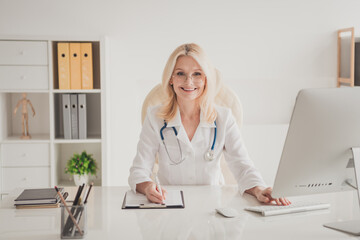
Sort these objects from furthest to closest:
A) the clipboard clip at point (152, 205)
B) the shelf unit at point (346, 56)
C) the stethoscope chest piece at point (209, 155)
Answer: the shelf unit at point (346, 56) → the stethoscope chest piece at point (209, 155) → the clipboard clip at point (152, 205)

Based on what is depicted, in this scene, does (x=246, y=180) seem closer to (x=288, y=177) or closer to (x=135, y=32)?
(x=288, y=177)

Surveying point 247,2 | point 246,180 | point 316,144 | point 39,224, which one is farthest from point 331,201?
point 247,2

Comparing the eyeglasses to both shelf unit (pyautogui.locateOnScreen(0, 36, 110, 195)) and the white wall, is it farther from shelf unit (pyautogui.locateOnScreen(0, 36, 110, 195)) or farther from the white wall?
the white wall

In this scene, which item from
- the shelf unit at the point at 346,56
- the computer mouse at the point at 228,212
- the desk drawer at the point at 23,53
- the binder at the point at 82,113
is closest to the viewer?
the computer mouse at the point at 228,212

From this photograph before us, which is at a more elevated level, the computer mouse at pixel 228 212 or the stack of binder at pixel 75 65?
the stack of binder at pixel 75 65

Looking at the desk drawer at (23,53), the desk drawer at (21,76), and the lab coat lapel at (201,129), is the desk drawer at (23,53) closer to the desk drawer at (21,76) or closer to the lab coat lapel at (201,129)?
the desk drawer at (21,76)

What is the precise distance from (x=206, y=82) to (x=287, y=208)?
78 centimetres

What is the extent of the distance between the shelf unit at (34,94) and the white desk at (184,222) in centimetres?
151

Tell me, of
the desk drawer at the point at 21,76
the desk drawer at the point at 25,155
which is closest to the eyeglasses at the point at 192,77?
the desk drawer at the point at 21,76

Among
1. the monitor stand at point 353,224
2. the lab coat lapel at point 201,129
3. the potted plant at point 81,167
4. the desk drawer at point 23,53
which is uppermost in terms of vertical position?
the desk drawer at point 23,53

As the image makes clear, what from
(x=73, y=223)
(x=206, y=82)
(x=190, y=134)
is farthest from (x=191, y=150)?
(x=73, y=223)

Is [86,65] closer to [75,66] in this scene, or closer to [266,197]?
[75,66]

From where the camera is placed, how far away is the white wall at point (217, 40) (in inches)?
138

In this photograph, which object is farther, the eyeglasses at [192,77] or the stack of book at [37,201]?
the eyeglasses at [192,77]
